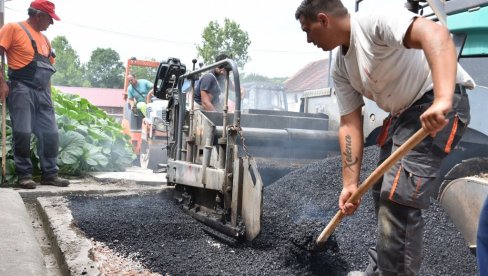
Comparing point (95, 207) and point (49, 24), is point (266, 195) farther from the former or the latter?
point (49, 24)

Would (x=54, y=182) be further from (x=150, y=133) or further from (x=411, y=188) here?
(x=411, y=188)

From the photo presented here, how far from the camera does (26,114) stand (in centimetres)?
517

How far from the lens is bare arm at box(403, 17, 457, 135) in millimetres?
1687

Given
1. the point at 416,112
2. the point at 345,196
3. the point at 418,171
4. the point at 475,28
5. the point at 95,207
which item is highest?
the point at 475,28

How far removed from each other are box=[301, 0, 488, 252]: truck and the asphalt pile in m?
0.19

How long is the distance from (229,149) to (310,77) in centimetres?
3961

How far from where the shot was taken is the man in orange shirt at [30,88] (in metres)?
5.16

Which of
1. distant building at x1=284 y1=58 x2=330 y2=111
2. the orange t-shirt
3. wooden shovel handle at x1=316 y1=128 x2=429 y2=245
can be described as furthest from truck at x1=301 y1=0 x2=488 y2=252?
distant building at x1=284 y1=58 x2=330 y2=111

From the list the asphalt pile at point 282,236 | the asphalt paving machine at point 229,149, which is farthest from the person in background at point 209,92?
the asphalt pile at point 282,236

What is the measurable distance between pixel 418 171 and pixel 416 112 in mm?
311

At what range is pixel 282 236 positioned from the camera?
3.35 m

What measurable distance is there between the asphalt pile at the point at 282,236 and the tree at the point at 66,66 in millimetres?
66122

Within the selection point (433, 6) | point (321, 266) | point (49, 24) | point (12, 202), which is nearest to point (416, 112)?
point (321, 266)

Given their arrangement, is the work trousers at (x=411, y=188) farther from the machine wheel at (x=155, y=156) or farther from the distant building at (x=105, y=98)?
the distant building at (x=105, y=98)
